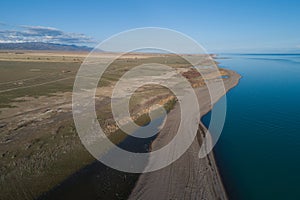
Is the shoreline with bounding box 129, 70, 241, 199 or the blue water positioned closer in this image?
the shoreline with bounding box 129, 70, 241, 199

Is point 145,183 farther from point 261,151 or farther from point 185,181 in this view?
point 261,151

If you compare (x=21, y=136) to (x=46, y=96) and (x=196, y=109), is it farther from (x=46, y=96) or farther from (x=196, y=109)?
(x=196, y=109)

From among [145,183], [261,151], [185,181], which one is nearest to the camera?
[145,183]

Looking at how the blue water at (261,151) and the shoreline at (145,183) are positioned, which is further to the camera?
the blue water at (261,151)

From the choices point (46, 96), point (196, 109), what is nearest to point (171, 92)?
point (196, 109)

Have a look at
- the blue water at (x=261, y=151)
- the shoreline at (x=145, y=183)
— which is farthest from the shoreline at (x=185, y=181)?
the blue water at (x=261, y=151)

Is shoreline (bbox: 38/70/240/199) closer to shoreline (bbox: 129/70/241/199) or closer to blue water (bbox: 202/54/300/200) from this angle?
shoreline (bbox: 129/70/241/199)

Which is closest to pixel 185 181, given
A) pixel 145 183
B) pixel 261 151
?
pixel 145 183

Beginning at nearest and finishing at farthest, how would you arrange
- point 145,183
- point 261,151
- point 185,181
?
point 145,183
point 185,181
point 261,151

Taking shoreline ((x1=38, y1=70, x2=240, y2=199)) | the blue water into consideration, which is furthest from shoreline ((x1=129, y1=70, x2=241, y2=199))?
the blue water

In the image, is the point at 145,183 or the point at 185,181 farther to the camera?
the point at 185,181

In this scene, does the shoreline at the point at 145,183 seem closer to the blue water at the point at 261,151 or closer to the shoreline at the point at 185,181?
the shoreline at the point at 185,181
